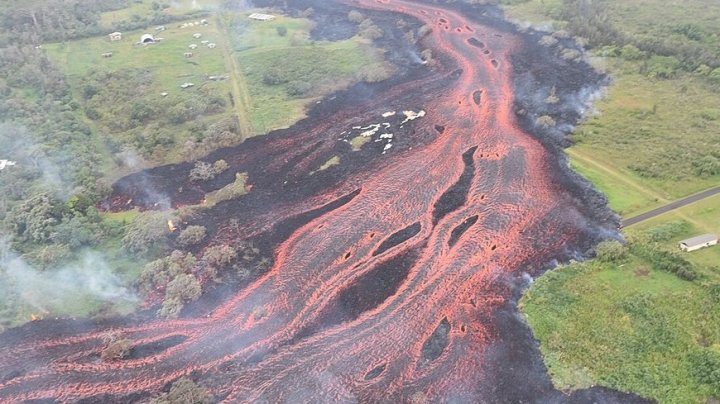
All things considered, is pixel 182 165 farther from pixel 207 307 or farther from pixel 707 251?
pixel 707 251

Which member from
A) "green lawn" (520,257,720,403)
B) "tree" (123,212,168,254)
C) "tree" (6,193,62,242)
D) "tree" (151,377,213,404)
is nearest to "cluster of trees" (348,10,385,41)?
"tree" (123,212,168,254)

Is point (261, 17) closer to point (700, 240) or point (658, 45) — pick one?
point (658, 45)

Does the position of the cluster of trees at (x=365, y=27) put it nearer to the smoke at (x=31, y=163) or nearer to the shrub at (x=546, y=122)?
the shrub at (x=546, y=122)

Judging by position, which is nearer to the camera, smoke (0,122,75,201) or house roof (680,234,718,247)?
house roof (680,234,718,247)

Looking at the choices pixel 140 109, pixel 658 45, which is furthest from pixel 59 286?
pixel 658 45

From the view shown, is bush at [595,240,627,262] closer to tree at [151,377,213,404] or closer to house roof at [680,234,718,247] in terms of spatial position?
house roof at [680,234,718,247]

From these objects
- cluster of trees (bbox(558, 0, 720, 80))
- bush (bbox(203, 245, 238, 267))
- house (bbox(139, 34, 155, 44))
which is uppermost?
A: cluster of trees (bbox(558, 0, 720, 80))
